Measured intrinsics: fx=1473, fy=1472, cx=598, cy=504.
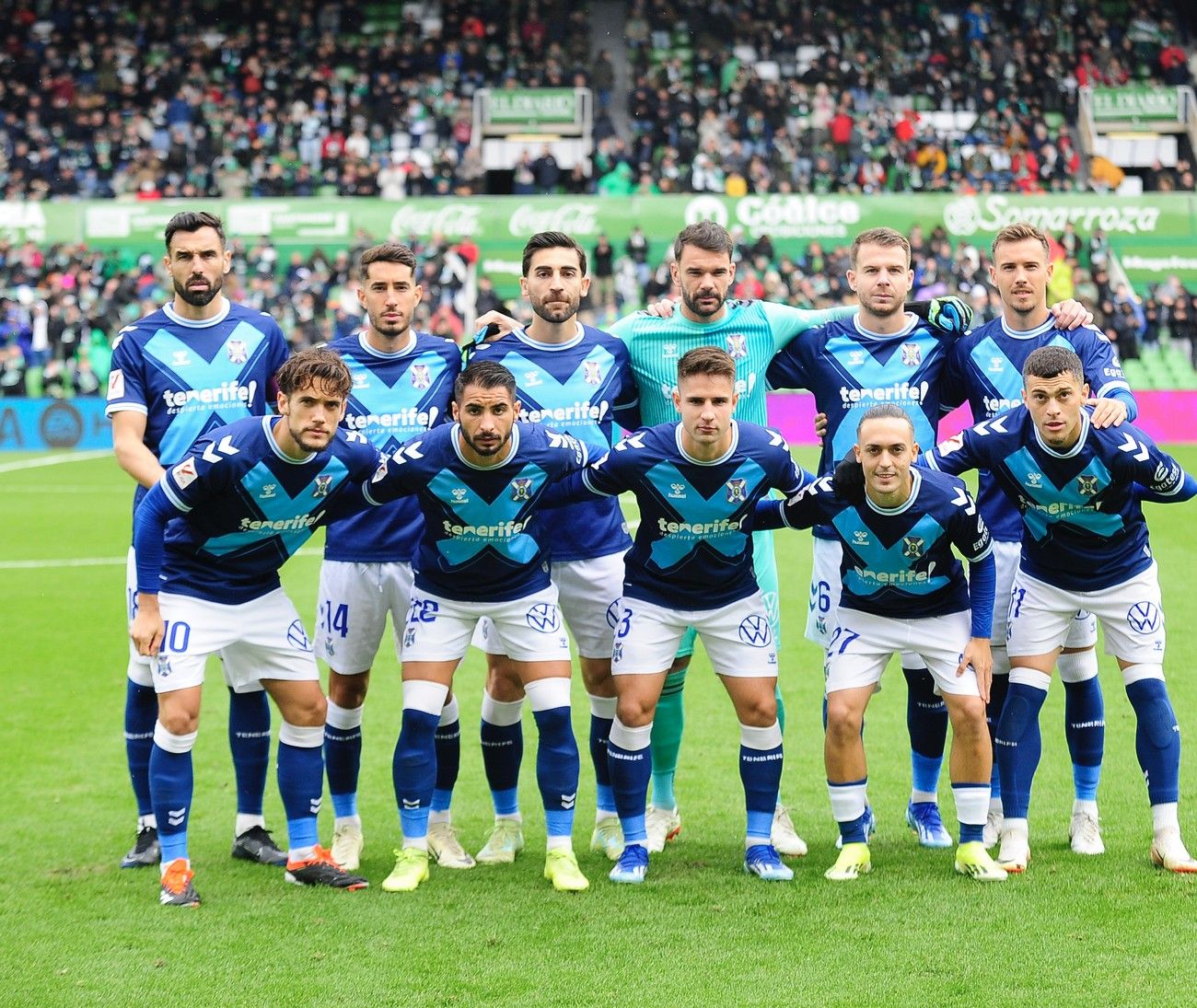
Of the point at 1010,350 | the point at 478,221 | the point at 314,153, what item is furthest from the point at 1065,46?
the point at 1010,350

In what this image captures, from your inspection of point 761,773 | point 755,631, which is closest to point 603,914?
point 761,773

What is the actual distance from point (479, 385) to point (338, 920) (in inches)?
75.5

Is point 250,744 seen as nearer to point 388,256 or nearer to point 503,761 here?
point 503,761

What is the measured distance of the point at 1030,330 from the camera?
5.94m

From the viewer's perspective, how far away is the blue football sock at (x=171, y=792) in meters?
5.27

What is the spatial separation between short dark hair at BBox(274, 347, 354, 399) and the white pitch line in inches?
693

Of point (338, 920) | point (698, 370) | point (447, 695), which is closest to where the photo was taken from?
point (338, 920)

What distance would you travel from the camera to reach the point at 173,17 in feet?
111

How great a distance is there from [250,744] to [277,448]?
4.24 ft

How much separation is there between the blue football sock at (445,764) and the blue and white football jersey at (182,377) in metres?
1.50

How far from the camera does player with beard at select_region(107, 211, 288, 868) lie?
5.72 m

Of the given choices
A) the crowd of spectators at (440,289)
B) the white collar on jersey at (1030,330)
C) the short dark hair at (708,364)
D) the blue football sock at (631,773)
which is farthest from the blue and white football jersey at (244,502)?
the crowd of spectators at (440,289)

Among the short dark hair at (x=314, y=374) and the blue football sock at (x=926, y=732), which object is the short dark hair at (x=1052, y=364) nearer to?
the blue football sock at (x=926, y=732)

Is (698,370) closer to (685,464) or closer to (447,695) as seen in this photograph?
(685,464)
